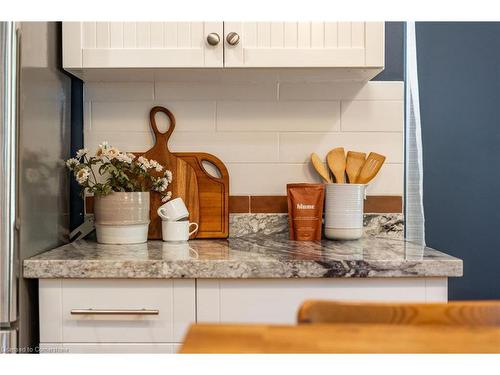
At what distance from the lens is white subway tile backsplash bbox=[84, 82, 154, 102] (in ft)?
7.00

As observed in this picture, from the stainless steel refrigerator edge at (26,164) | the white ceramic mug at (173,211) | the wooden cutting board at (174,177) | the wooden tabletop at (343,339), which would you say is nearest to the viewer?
the wooden tabletop at (343,339)

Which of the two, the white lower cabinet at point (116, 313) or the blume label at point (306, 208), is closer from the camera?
the white lower cabinet at point (116, 313)

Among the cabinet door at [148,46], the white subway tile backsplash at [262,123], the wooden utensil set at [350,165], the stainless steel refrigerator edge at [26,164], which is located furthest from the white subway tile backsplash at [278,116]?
the stainless steel refrigerator edge at [26,164]

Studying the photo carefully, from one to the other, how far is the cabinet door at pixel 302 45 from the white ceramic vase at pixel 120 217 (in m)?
0.55

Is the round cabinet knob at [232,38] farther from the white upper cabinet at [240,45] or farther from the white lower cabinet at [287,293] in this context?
the white lower cabinet at [287,293]

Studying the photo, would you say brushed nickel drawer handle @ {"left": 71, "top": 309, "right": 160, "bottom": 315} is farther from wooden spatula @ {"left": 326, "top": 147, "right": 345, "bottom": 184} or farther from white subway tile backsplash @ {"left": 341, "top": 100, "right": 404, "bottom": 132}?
white subway tile backsplash @ {"left": 341, "top": 100, "right": 404, "bottom": 132}

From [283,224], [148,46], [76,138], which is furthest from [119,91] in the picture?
[283,224]

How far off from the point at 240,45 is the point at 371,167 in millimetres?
668

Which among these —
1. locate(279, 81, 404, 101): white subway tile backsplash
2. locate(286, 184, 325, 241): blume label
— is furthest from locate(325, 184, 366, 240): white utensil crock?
locate(279, 81, 404, 101): white subway tile backsplash

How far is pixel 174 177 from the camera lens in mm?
2088

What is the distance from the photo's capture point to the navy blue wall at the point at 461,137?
7.08 feet
